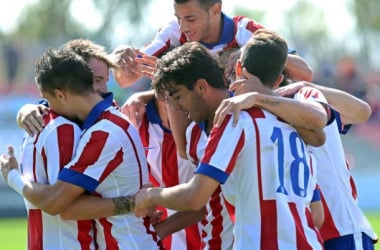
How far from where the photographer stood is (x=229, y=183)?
5848 mm

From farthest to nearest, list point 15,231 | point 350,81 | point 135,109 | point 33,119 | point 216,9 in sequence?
point 350,81
point 15,231
point 216,9
point 135,109
point 33,119

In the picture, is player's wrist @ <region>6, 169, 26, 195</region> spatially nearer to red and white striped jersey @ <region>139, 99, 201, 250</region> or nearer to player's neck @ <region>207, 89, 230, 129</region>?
player's neck @ <region>207, 89, 230, 129</region>

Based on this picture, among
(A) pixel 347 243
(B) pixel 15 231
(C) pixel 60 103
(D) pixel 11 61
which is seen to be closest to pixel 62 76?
(C) pixel 60 103

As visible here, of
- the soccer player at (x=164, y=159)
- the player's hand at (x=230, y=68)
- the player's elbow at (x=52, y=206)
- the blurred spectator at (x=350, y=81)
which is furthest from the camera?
the blurred spectator at (x=350, y=81)

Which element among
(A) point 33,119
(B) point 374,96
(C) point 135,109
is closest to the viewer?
(A) point 33,119

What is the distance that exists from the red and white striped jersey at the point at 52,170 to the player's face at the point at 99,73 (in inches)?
16.8

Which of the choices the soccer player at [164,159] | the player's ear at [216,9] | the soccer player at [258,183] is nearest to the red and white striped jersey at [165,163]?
the soccer player at [164,159]

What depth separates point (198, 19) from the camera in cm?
772

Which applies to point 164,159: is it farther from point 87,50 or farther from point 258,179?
point 258,179

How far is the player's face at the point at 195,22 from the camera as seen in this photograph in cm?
772

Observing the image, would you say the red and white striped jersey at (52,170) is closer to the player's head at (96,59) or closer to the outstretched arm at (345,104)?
the player's head at (96,59)

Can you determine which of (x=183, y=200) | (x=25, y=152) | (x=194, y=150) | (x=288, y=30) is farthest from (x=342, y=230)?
(x=288, y=30)

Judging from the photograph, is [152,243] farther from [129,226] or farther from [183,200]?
[183,200]

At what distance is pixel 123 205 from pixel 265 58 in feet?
3.94
